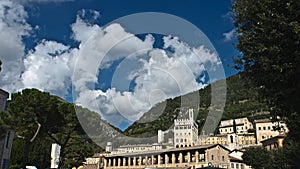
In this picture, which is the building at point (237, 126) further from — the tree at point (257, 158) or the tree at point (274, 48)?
the tree at point (274, 48)

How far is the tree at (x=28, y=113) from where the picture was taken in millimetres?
22234

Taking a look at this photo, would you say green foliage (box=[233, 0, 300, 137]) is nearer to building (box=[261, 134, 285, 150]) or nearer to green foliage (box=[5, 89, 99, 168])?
green foliage (box=[5, 89, 99, 168])

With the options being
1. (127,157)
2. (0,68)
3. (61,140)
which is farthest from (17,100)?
(127,157)

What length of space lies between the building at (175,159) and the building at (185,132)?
42.5 metres

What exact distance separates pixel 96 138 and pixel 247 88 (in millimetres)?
31918

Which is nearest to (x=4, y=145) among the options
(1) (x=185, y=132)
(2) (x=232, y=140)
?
(1) (x=185, y=132)

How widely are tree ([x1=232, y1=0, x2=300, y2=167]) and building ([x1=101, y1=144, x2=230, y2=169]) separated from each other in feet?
112

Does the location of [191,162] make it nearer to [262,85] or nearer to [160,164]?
[160,164]

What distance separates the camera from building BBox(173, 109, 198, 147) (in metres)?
99.2

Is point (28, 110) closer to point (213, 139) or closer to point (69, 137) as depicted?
point (69, 137)

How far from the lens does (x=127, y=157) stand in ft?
190

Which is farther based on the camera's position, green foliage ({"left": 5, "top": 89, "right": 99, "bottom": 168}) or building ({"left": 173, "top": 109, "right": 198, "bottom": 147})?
building ({"left": 173, "top": 109, "right": 198, "bottom": 147})

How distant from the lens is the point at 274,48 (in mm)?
9422

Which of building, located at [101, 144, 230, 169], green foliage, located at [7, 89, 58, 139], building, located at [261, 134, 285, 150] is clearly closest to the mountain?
building, located at [261, 134, 285, 150]
